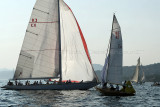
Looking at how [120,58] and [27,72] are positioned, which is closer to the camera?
[120,58]

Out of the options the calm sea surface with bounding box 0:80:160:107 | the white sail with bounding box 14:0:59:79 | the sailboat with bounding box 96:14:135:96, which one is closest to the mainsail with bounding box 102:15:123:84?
the sailboat with bounding box 96:14:135:96

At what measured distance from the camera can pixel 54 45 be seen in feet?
177

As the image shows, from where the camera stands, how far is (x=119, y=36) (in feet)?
149

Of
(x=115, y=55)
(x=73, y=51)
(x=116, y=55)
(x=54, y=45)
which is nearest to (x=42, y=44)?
(x=54, y=45)

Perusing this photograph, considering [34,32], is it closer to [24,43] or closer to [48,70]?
[24,43]

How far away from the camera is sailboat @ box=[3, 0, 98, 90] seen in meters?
53.4

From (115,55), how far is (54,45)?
13.2 m

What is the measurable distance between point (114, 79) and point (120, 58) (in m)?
3.51

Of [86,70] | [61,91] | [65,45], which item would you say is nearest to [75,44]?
[65,45]

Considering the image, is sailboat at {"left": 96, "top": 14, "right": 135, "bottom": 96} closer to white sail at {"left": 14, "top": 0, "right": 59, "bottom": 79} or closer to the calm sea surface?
the calm sea surface

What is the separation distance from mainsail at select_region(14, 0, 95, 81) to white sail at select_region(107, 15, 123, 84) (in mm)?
7971

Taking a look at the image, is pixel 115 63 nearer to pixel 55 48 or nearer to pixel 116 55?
pixel 116 55

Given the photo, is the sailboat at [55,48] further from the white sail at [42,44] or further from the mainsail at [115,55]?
the mainsail at [115,55]

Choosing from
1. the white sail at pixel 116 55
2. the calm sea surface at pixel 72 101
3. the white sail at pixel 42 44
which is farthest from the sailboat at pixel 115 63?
the white sail at pixel 42 44
